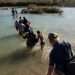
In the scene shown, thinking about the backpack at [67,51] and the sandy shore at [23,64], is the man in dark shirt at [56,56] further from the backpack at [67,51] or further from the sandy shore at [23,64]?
the sandy shore at [23,64]

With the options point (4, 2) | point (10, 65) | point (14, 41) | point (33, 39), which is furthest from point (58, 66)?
point (4, 2)

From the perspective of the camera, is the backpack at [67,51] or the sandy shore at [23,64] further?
the sandy shore at [23,64]

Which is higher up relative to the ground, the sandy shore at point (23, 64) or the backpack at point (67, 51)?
the backpack at point (67, 51)

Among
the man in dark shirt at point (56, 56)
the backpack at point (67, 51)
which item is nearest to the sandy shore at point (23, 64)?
the man in dark shirt at point (56, 56)

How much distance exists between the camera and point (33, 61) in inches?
454

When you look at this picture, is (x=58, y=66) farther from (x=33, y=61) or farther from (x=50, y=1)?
(x=50, y=1)

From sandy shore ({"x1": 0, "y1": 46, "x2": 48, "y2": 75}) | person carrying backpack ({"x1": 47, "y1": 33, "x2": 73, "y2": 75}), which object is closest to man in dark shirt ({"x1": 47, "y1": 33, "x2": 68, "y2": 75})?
person carrying backpack ({"x1": 47, "y1": 33, "x2": 73, "y2": 75})

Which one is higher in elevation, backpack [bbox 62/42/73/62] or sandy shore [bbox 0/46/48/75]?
backpack [bbox 62/42/73/62]

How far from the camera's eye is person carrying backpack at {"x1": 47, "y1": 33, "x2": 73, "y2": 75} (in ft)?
16.6

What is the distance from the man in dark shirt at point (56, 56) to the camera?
5.06 meters

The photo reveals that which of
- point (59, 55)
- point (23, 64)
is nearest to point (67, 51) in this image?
point (59, 55)

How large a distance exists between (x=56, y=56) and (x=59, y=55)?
0.07 meters

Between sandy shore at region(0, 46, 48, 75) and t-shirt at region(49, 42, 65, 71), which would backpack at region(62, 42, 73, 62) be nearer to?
t-shirt at region(49, 42, 65, 71)

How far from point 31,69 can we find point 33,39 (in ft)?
11.5
